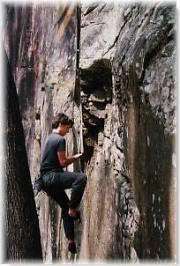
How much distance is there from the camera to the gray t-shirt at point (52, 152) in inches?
285

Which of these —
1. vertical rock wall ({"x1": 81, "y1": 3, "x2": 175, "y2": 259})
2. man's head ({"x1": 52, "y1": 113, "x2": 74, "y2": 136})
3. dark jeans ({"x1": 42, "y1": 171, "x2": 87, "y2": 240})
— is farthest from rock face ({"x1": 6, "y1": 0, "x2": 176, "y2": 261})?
man's head ({"x1": 52, "y1": 113, "x2": 74, "y2": 136})

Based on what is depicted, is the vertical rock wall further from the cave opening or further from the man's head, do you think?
the man's head

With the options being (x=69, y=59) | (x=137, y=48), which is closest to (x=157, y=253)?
(x=137, y=48)

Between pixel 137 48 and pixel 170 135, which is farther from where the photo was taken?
pixel 137 48

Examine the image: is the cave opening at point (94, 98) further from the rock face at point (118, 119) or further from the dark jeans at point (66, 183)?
the dark jeans at point (66, 183)

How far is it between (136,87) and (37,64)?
829 centimetres

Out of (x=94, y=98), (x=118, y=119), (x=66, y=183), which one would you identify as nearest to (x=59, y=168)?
(x=66, y=183)

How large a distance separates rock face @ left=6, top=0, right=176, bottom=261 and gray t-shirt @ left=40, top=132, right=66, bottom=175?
683 mm

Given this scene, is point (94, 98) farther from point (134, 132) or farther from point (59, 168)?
point (134, 132)

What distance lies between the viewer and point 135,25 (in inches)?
258

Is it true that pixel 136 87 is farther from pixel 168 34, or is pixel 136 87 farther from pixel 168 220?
pixel 168 220

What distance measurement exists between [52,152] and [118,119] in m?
0.89

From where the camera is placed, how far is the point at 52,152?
731 cm

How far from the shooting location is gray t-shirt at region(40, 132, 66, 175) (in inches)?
285
